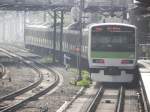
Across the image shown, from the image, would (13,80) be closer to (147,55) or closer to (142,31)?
(147,55)

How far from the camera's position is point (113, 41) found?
2252 cm

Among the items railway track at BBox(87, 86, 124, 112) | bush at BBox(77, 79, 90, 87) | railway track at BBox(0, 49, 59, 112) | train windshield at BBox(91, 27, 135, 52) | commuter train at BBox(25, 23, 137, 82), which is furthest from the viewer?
bush at BBox(77, 79, 90, 87)

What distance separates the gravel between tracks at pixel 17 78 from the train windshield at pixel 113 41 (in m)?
4.08

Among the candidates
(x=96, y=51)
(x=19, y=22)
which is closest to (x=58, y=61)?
(x=96, y=51)

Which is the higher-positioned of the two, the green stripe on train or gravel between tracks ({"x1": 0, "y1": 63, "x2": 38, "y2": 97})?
the green stripe on train

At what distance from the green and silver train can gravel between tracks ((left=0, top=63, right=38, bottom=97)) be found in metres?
3.75

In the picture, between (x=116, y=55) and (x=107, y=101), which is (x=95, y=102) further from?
(x=116, y=55)

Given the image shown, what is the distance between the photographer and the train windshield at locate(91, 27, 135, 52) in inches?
882

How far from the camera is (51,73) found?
29422 millimetres

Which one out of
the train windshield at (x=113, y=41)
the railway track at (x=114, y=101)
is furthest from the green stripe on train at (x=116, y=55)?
the railway track at (x=114, y=101)

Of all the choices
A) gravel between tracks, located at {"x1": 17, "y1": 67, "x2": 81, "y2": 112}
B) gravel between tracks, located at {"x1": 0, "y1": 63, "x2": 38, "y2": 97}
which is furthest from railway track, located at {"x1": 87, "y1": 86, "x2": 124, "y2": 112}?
gravel between tracks, located at {"x1": 0, "y1": 63, "x2": 38, "y2": 97}

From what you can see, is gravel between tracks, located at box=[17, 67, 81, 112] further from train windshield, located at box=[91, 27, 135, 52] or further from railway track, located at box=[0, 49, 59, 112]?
train windshield, located at box=[91, 27, 135, 52]

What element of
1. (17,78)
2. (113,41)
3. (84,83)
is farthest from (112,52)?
(17,78)

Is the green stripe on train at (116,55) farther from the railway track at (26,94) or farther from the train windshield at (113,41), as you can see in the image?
the railway track at (26,94)
